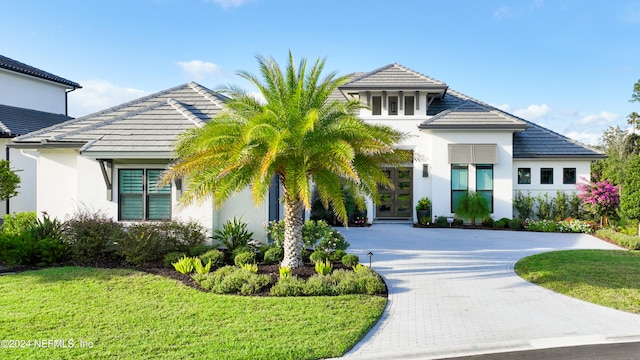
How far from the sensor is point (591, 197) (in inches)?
690

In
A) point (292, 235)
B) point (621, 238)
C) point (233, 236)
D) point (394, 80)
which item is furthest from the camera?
point (394, 80)

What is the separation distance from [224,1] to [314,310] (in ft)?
40.4

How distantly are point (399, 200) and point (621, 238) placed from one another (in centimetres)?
996

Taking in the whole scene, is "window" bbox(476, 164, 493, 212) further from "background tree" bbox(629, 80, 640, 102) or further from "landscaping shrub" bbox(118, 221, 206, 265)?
"background tree" bbox(629, 80, 640, 102)

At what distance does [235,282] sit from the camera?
8375mm

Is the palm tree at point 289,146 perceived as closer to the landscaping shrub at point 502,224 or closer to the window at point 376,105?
the window at point 376,105

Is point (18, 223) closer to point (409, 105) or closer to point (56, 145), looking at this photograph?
point (56, 145)

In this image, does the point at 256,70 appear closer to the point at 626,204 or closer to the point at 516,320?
the point at 516,320

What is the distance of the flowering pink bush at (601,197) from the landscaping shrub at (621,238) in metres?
1.25

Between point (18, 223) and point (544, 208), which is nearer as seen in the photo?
point (18, 223)

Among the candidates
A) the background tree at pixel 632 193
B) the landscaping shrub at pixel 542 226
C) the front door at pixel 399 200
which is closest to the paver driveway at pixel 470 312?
the background tree at pixel 632 193

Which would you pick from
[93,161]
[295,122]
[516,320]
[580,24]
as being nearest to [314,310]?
[516,320]

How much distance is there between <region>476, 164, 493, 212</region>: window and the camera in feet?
65.3

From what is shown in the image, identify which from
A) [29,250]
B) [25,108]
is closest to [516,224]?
[29,250]
